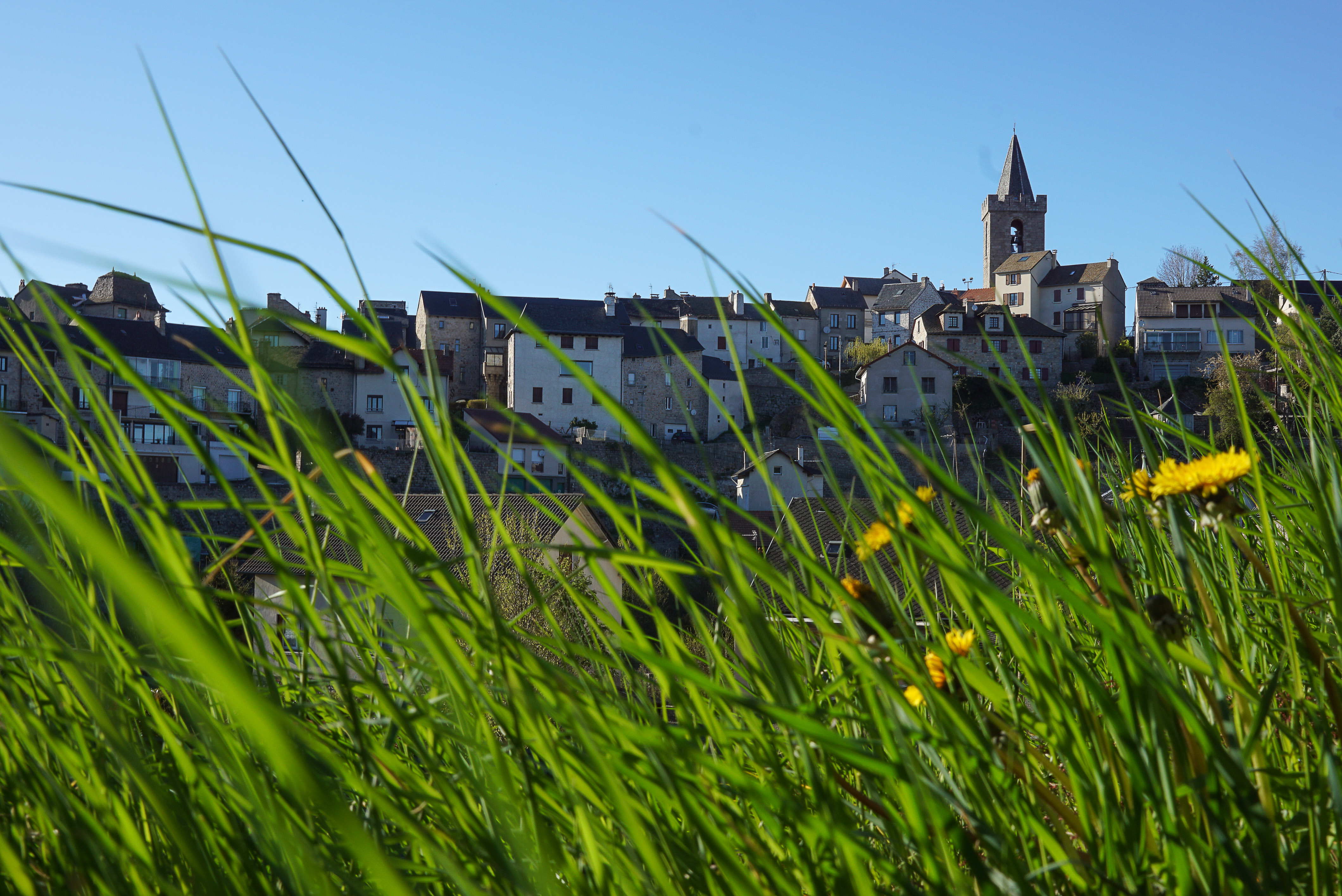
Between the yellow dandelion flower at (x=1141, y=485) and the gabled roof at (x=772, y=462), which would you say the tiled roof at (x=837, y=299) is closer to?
the gabled roof at (x=772, y=462)

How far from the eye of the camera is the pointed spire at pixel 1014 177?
229 ft

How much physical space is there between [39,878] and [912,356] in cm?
4687

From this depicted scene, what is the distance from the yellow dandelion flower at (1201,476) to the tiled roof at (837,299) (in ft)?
209

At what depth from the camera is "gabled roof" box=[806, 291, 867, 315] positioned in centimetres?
6325

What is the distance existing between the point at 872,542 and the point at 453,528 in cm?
692

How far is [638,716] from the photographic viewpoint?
2.34ft

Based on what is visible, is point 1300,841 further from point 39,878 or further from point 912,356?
point 912,356

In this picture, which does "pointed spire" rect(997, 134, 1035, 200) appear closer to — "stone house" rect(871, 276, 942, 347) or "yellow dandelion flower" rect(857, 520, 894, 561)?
"stone house" rect(871, 276, 942, 347)

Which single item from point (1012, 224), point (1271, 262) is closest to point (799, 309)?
point (1012, 224)

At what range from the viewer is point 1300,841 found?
641mm

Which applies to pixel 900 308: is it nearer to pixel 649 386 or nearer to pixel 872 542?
pixel 649 386

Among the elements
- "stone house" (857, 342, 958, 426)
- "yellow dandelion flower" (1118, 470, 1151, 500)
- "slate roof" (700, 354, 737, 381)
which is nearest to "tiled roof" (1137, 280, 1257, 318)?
"stone house" (857, 342, 958, 426)

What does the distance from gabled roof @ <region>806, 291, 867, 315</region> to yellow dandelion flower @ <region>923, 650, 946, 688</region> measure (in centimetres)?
6369

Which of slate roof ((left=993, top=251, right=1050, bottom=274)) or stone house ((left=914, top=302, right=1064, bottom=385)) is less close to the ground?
slate roof ((left=993, top=251, right=1050, bottom=274))
